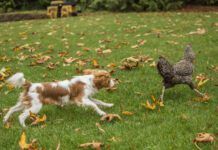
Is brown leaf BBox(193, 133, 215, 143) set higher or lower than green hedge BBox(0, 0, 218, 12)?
higher

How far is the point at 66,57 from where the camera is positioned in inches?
412

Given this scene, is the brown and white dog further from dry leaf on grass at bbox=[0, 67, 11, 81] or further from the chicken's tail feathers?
dry leaf on grass at bbox=[0, 67, 11, 81]

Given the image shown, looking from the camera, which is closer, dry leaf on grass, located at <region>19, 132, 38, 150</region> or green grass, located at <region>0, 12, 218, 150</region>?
dry leaf on grass, located at <region>19, 132, 38, 150</region>

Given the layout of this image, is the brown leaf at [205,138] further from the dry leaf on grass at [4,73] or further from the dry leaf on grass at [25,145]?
the dry leaf on grass at [4,73]

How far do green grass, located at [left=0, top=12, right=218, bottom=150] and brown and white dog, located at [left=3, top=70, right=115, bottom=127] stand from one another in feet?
0.64

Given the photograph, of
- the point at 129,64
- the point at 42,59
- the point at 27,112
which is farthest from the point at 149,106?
the point at 42,59

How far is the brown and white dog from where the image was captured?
233 inches

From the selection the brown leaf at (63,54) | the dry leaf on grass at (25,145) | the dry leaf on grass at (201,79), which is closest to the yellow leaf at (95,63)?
the brown leaf at (63,54)

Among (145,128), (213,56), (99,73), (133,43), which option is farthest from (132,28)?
(145,128)

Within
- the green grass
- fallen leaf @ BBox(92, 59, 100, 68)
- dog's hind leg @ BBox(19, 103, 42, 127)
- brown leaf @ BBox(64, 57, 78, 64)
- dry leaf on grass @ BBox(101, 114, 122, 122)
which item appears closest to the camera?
the green grass

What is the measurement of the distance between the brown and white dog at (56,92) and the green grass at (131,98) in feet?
0.64

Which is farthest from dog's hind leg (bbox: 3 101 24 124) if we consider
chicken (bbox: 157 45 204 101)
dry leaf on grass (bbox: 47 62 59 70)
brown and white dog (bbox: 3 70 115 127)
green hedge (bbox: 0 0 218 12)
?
green hedge (bbox: 0 0 218 12)

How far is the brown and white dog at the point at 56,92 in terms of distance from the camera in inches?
233

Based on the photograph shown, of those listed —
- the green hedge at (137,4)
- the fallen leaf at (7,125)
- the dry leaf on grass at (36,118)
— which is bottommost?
the green hedge at (137,4)
